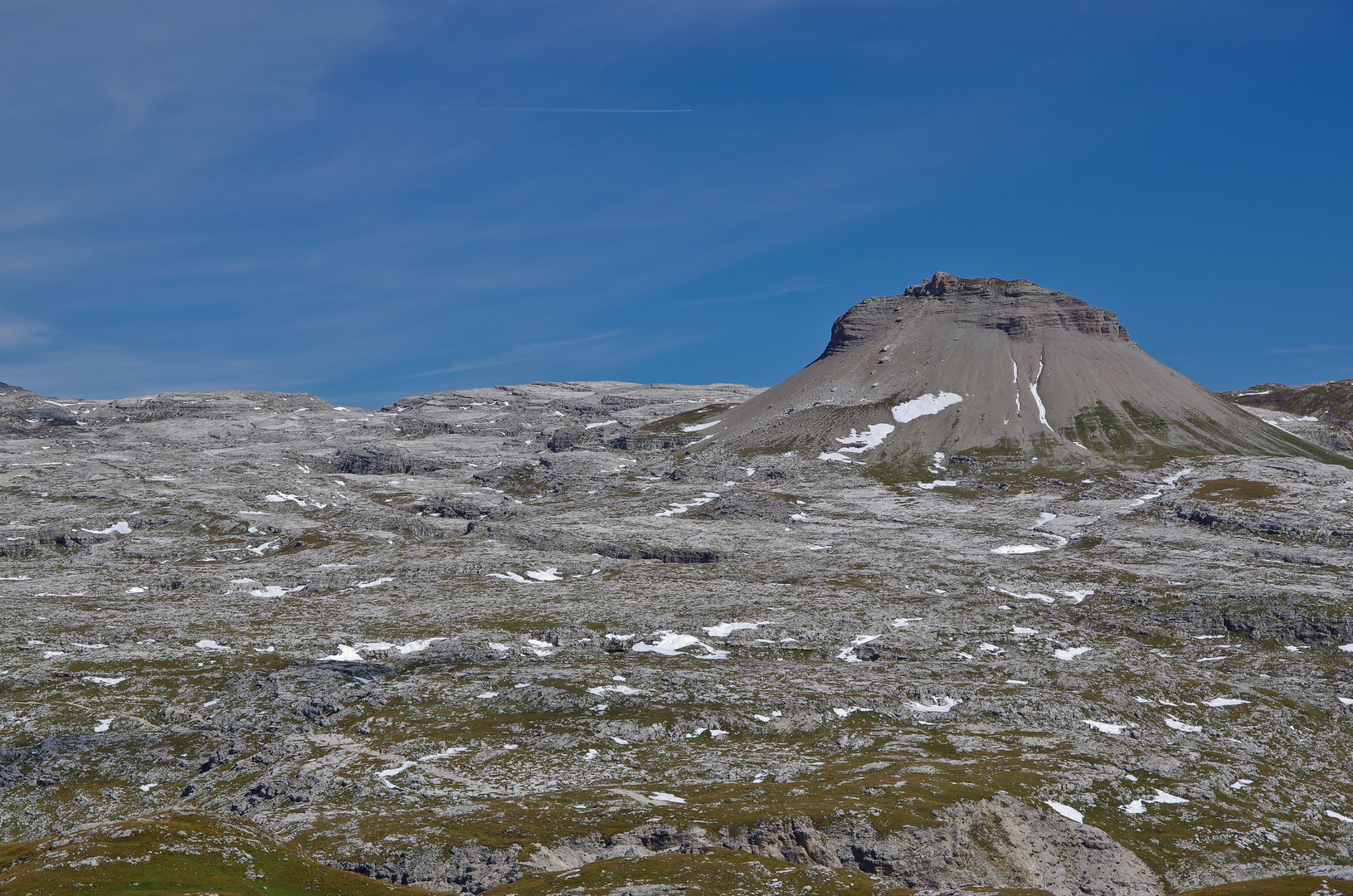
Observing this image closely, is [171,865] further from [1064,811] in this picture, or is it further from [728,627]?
[728,627]

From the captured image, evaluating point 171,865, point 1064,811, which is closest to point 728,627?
point 1064,811

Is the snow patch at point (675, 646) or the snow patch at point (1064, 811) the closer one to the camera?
the snow patch at point (1064, 811)

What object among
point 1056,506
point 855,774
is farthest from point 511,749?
point 1056,506

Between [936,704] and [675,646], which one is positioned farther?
[675,646]

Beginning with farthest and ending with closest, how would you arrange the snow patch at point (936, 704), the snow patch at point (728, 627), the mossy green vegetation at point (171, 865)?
1. the snow patch at point (728, 627)
2. the snow patch at point (936, 704)
3. the mossy green vegetation at point (171, 865)

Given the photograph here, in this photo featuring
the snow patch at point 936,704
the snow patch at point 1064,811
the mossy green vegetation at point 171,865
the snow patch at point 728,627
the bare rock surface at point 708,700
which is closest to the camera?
the mossy green vegetation at point 171,865

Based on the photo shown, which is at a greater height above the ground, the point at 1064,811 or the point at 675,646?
the point at 675,646

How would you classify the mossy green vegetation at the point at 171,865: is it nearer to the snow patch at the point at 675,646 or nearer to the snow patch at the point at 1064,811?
the snow patch at the point at 1064,811

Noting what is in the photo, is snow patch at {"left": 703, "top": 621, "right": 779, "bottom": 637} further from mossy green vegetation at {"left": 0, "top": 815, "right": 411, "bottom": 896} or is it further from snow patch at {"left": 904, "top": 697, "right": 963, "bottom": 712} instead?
mossy green vegetation at {"left": 0, "top": 815, "right": 411, "bottom": 896}

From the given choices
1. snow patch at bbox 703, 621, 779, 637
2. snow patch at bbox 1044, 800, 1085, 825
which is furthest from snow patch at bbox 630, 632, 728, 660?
snow patch at bbox 1044, 800, 1085, 825

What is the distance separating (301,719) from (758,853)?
5074cm

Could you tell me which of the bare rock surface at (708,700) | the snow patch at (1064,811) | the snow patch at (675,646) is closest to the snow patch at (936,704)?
the bare rock surface at (708,700)

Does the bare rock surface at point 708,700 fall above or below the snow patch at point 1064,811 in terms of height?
above

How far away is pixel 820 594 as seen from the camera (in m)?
137
